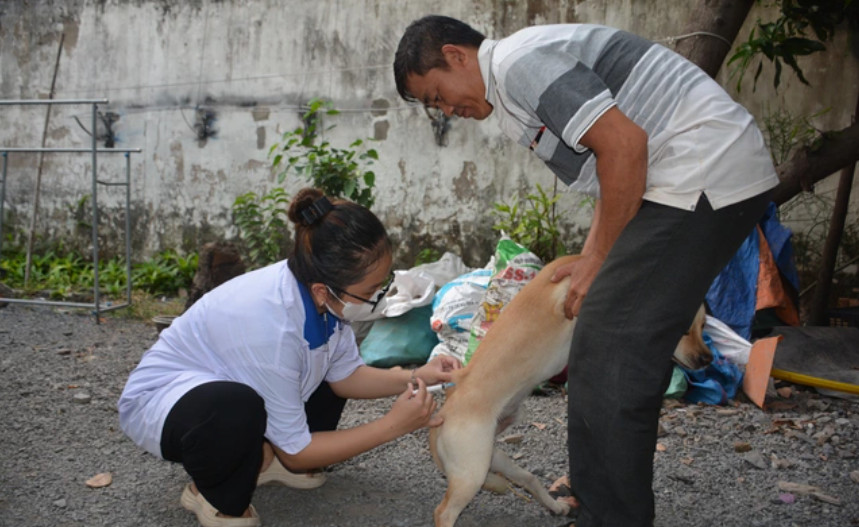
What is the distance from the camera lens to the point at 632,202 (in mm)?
2012

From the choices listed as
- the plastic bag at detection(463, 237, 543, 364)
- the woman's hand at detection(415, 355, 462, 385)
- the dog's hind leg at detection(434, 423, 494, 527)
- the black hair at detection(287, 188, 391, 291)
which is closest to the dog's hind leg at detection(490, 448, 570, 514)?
the dog's hind leg at detection(434, 423, 494, 527)

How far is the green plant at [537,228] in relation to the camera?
5574mm

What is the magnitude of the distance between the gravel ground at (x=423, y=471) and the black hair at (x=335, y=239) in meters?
0.99

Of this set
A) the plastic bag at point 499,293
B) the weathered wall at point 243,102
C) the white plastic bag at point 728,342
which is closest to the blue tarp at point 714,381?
the white plastic bag at point 728,342

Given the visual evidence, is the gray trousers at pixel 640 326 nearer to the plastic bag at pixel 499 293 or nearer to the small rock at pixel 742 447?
the small rock at pixel 742 447

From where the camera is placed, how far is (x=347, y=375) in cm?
290

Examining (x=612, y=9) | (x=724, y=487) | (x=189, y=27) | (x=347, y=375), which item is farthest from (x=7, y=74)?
(x=724, y=487)

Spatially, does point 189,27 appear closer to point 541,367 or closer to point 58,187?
point 58,187

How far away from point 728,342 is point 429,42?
9.02ft

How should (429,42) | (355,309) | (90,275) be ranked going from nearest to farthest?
(429,42) < (355,309) < (90,275)

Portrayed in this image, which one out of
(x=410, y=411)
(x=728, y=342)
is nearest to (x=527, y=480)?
(x=410, y=411)

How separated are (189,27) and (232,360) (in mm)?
6095

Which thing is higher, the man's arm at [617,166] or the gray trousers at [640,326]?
the man's arm at [617,166]

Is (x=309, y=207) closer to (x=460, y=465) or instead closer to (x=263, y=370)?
(x=263, y=370)
